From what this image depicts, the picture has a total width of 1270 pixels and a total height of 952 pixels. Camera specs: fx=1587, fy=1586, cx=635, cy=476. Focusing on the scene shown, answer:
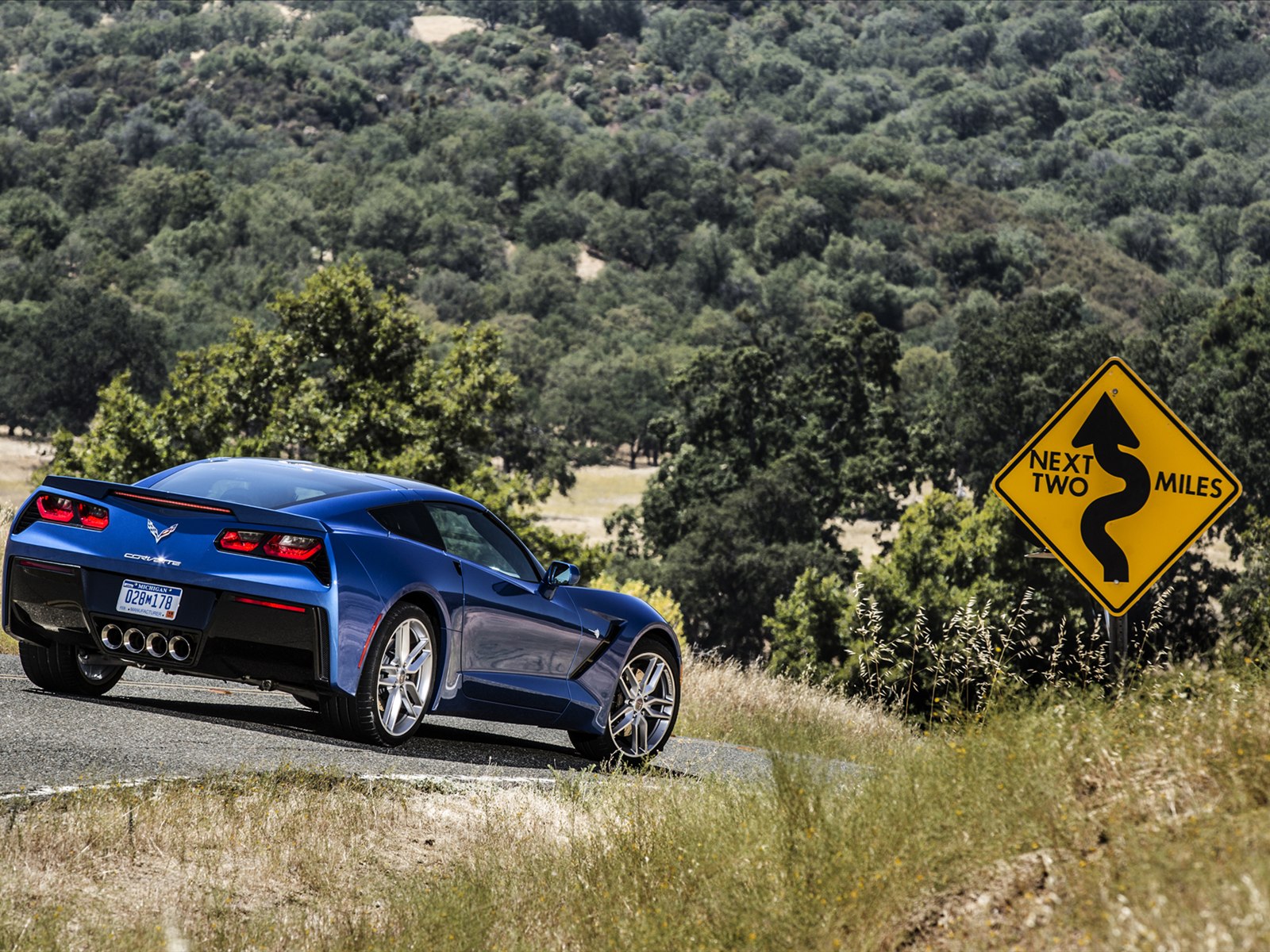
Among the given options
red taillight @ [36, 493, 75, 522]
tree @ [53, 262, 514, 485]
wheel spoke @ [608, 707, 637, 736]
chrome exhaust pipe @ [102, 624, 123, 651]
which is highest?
red taillight @ [36, 493, 75, 522]

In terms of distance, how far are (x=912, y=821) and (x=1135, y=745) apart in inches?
33.9

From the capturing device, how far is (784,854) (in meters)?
5.73

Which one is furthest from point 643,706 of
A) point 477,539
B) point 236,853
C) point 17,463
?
point 17,463

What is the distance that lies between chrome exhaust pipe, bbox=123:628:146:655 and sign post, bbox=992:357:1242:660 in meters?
4.99

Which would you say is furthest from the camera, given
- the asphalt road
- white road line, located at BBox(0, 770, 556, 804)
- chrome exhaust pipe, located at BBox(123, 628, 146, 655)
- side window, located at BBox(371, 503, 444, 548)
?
side window, located at BBox(371, 503, 444, 548)

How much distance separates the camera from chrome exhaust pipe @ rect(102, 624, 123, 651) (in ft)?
26.0

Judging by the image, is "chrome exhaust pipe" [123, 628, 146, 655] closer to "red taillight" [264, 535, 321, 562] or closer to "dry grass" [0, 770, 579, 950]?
"red taillight" [264, 535, 321, 562]

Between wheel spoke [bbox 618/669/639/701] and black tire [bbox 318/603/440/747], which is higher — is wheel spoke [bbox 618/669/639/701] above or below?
below

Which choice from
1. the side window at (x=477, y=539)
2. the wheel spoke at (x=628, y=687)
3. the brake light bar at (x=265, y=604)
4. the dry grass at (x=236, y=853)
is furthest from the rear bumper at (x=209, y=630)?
the wheel spoke at (x=628, y=687)

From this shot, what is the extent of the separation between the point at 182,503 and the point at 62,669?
172 cm

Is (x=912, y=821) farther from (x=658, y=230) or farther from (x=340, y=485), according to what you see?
(x=658, y=230)

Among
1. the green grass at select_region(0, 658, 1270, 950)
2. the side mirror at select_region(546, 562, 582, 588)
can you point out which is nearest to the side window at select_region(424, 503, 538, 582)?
the side mirror at select_region(546, 562, 582, 588)

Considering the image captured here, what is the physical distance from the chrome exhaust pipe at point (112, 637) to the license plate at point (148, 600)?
0.13 meters

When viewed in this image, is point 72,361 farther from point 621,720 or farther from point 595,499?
point 621,720
